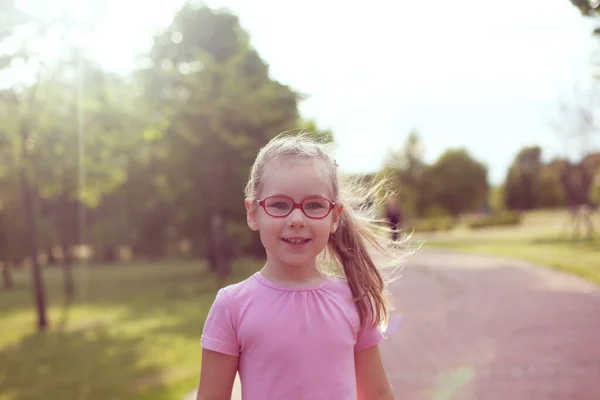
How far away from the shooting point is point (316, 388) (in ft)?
6.92

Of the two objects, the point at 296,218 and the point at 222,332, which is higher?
the point at 296,218

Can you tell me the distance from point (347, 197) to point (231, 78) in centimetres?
1927

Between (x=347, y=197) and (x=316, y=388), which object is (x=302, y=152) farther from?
(x=316, y=388)

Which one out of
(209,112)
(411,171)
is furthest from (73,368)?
(411,171)

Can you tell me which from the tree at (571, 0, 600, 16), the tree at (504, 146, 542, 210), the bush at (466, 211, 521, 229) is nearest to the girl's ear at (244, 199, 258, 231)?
the tree at (571, 0, 600, 16)

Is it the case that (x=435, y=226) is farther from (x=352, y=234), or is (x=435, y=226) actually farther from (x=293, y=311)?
(x=293, y=311)

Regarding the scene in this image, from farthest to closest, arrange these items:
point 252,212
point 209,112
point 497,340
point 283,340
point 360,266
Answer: point 209,112, point 497,340, point 360,266, point 252,212, point 283,340

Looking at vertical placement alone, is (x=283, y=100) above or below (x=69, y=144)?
above

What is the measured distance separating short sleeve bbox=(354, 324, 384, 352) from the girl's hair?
2 cm

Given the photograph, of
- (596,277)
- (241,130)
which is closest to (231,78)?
(241,130)

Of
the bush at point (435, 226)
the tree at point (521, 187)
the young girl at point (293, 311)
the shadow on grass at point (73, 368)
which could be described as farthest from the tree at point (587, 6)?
the tree at point (521, 187)

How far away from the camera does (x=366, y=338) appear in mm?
2344

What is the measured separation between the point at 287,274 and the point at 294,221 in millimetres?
205

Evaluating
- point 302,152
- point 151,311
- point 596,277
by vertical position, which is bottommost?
point 151,311
